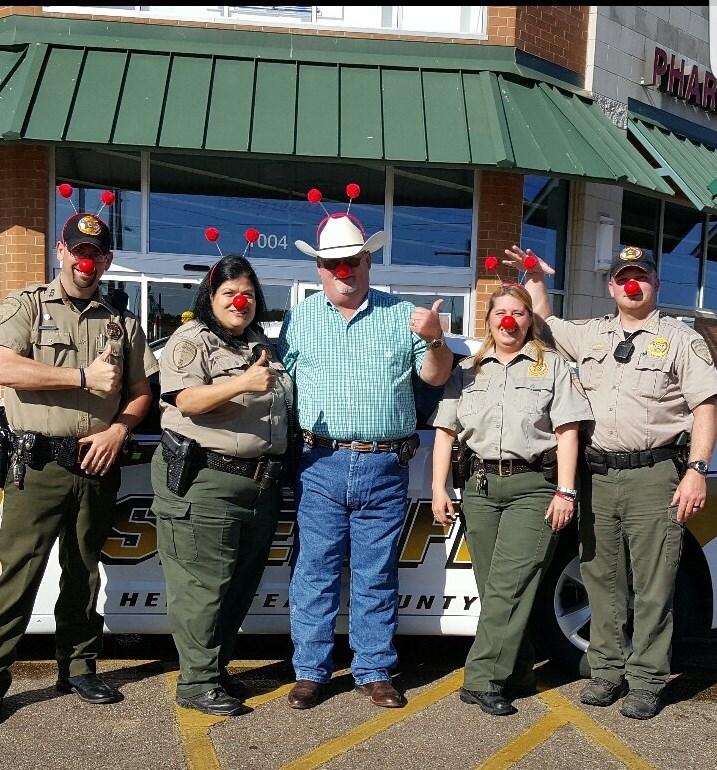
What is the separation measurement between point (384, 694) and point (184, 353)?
1738 mm

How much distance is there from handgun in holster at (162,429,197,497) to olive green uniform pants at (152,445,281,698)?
5cm

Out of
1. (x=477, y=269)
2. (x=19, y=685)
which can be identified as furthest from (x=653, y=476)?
(x=477, y=269)

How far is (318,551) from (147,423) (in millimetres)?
1004

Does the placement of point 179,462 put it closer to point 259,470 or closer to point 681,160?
point 259,470

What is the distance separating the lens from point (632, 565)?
4.04 meters

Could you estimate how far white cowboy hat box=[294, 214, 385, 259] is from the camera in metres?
3.92

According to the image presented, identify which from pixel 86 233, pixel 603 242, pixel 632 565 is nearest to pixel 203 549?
pixel 86 233

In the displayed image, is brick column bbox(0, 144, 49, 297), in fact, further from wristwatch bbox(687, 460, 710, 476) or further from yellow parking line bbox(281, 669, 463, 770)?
wristwatch bbox(687, 460, 710, 476)

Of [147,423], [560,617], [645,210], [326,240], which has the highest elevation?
[645,210]

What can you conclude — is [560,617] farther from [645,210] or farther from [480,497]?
[645,210]

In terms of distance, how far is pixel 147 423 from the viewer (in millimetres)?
4180

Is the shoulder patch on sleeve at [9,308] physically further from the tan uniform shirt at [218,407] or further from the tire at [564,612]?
the tire at [564,612]

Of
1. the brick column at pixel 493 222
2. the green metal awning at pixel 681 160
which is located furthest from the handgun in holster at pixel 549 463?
the green metal awning at pixel 681 160

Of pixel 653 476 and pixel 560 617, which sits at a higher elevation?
pixel 653 476
